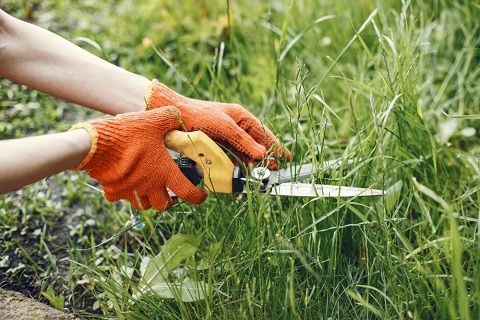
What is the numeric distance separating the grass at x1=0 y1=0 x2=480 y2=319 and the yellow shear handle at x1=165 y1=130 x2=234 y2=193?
0.09 meters

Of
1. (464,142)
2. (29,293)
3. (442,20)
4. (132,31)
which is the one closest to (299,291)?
(29,293)

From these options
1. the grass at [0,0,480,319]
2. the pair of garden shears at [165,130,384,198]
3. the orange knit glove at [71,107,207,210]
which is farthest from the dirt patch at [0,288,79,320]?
the pair of garden shears at [165,130,384,198]

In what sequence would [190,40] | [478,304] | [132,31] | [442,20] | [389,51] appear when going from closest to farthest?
1. [478,304]
2. [389,51]
3. [442,20]
4. [190,40]
5. [132,31]

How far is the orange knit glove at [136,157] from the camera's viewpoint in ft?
5.17

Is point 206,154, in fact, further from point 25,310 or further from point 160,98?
point 25,310

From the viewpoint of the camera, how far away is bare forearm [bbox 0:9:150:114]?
186 centimetres

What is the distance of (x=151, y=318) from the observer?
160 cm

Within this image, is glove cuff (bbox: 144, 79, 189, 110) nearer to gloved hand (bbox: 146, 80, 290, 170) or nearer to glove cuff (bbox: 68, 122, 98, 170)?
gloved hand (bbox: 146, 80, 290, 170)

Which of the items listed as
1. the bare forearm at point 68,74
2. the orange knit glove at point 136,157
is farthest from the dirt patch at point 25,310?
the bare forearm at point 68,74

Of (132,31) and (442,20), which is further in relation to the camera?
(132,31)

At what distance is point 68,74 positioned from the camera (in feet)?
6.18

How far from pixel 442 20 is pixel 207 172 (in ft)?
5.33

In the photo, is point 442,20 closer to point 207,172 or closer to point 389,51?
point 389,51

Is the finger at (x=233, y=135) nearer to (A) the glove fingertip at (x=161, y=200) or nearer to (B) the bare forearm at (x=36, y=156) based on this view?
(A) the glove fingertip at (x=161, y=200)
